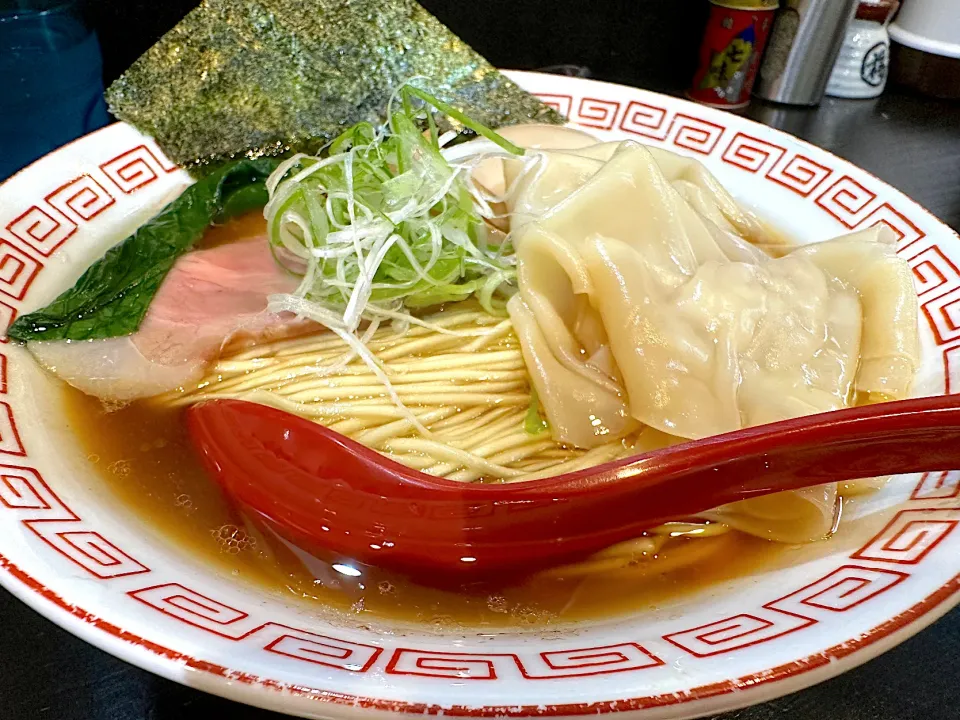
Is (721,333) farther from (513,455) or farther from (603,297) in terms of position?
(513,455)

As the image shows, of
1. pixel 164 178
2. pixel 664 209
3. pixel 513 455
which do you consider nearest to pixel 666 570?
pixel 513 455

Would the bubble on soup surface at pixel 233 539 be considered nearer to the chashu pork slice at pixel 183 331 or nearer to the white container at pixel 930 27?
the chashu pork slice at pixel 183 331

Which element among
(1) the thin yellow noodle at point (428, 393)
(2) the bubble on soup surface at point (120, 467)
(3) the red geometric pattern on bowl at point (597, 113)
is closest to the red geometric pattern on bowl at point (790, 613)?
(1) the thin yellow noodle at point (428, 393)

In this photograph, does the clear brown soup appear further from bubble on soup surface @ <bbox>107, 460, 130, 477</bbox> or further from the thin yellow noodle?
the thin yellow noodle

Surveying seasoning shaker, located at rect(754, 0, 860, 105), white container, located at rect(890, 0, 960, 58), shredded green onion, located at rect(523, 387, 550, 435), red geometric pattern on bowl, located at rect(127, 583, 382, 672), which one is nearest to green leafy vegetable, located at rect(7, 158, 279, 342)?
red geometric pattern on bowl, located at rect(127, 583, 382, 672)

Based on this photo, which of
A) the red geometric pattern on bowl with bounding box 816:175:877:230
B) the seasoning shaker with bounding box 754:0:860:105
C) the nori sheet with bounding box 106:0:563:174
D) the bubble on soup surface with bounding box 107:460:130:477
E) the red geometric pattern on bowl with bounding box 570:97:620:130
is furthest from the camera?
the seasoning shaker with bounding box 754:0:860:105

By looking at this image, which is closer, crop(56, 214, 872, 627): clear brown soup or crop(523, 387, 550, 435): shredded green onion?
crop(56, 214, 872, 627): clear brown soup
